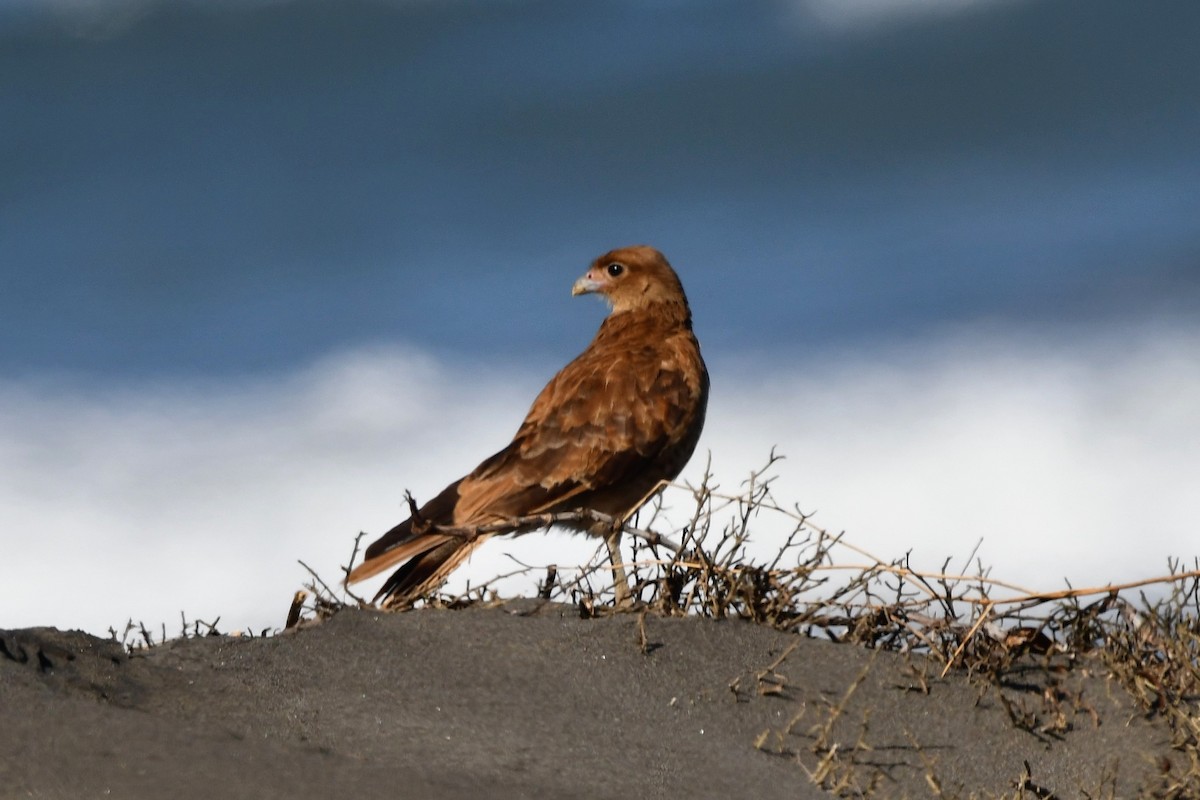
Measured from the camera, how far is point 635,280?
8531mm

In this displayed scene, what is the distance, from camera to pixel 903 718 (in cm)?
528

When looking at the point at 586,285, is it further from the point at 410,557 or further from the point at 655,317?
the point at 410,557

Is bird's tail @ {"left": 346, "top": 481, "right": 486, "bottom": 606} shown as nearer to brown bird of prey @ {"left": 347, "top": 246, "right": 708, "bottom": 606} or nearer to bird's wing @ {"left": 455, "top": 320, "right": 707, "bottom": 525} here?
brown bird of prey @ {"left": 347, "top": 246, "right": 708, "bottom": 606}

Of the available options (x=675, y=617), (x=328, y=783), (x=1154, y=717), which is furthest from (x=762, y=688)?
(x=328, y=783)

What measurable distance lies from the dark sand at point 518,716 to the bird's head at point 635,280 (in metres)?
3.03

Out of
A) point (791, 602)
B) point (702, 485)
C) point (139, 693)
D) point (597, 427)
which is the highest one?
point (597, 427)

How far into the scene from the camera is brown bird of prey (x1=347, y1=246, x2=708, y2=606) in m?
6.64

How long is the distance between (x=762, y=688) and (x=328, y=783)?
5.93ft

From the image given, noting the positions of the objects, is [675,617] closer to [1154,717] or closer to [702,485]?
[702,485]

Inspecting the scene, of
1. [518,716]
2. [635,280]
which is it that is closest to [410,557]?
[518,716]

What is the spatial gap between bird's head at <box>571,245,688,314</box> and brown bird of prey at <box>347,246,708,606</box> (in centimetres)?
56

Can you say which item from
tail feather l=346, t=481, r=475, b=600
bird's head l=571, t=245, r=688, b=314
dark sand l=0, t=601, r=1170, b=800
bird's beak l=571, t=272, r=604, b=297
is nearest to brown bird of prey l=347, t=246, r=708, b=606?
tail feather l=346, t=481, r=475, b=600

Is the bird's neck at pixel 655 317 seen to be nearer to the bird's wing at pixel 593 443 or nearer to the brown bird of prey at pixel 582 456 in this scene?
the brown bird of prey at pixel 582 456

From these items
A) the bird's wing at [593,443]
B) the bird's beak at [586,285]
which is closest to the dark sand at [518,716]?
the bird's wing at [593,443]
